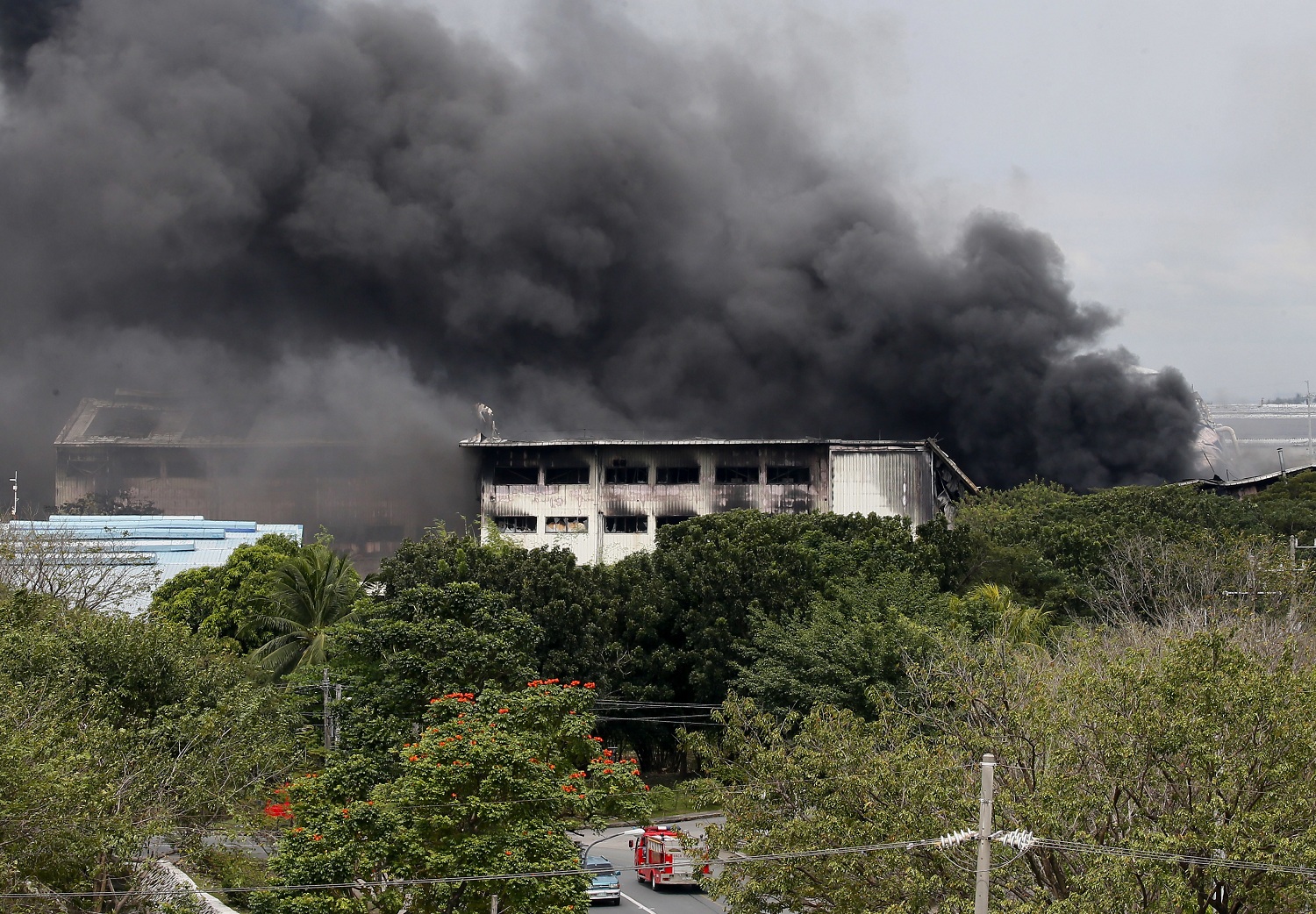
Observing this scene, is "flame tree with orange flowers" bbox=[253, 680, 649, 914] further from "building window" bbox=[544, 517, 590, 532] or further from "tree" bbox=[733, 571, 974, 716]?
"building window" bbox=[544, 517, 590, 532]

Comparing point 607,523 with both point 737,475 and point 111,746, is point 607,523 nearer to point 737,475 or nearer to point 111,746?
point 737,475

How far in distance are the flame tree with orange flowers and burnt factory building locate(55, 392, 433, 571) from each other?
38.2 meters

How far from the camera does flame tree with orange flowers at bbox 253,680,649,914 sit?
1642cm

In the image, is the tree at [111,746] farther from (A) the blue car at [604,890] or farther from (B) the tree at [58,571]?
(B) the tree at [58,571]

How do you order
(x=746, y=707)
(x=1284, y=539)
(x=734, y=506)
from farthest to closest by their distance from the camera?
1. (x=734, y=506)
2. (x=1284, y=539)
3. (x=746, y=707)

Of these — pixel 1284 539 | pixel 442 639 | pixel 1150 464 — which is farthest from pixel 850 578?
pixel 1150 464

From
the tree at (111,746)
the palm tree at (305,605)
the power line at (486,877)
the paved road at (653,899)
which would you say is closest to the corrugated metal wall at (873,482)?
the palm tree at (305,605)

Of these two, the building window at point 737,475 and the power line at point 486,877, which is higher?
the building window at point 737,475

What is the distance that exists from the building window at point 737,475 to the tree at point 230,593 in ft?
59.3

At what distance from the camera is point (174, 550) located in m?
47.2

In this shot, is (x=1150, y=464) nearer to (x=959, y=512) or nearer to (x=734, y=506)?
(x=959, y=512)

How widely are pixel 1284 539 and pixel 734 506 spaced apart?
19908 mm

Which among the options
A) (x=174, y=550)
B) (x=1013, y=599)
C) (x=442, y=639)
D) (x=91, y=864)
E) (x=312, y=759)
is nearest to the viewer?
(x=91, y=864)

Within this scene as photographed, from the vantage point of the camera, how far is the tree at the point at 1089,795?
12.2 m
